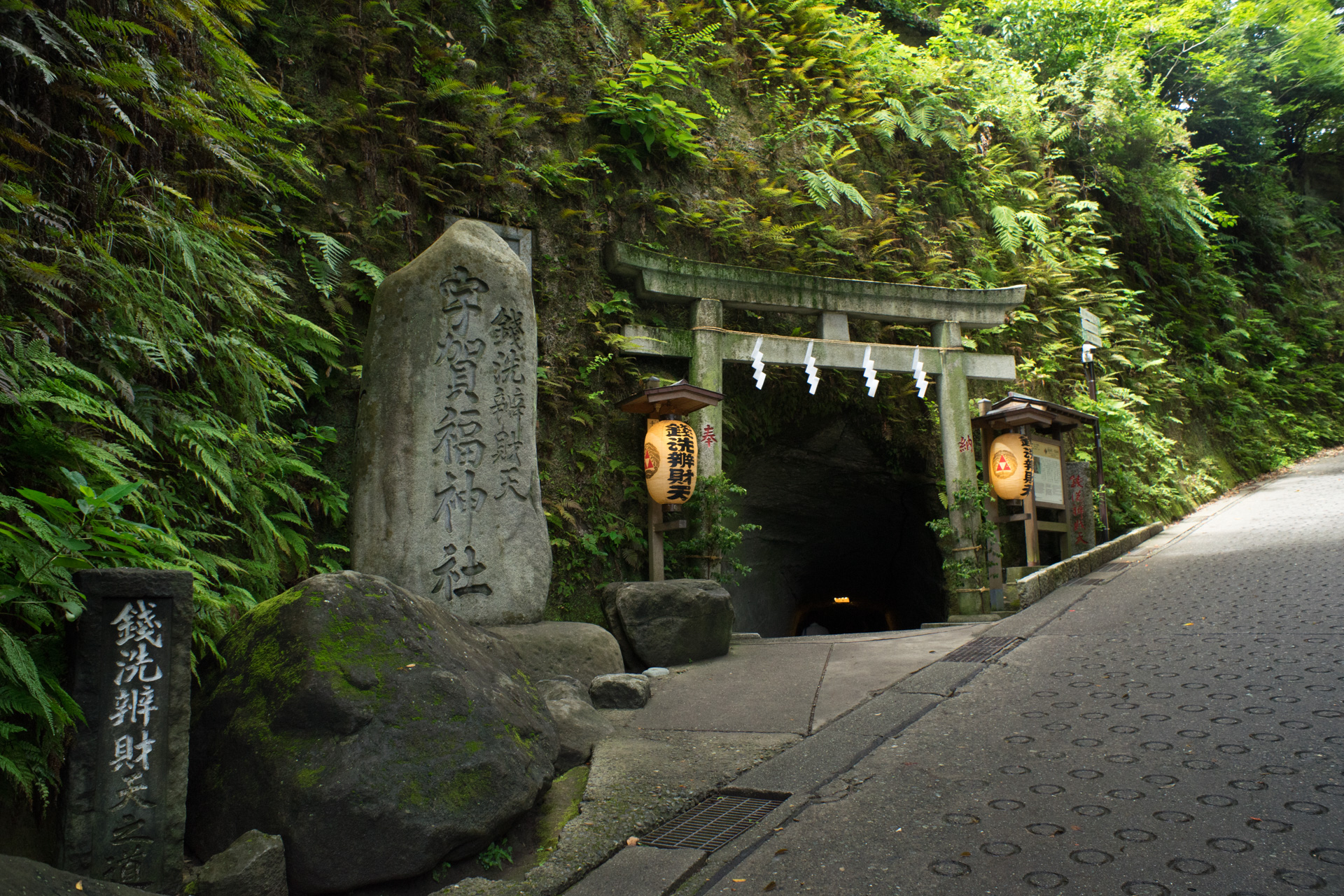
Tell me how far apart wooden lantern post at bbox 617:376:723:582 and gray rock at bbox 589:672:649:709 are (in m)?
2.64

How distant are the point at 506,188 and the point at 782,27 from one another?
6943mm

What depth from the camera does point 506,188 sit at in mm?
8672

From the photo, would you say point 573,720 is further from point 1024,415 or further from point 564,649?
point 1024,415

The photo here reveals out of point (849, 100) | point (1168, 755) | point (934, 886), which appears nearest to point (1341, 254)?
point (849, 100)

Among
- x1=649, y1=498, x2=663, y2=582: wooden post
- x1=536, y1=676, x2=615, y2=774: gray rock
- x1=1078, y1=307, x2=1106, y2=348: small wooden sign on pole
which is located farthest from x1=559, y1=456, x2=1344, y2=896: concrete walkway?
x1=1078, y1=307, x2=1106, y2=348: small wooden sign on pole

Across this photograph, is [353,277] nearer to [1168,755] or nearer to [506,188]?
[506,188]

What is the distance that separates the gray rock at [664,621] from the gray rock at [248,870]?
13.4ft

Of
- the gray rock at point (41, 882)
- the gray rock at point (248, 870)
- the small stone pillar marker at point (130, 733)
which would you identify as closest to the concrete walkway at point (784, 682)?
the gray rock at point (248, 870)

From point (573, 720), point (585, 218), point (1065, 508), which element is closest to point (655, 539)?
point (573, 720)

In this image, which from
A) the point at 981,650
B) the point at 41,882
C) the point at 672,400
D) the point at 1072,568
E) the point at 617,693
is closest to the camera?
the point at 41,882

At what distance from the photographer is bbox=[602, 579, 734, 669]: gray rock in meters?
6.84

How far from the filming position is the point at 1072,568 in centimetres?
980

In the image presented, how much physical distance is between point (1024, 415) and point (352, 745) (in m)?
9.48

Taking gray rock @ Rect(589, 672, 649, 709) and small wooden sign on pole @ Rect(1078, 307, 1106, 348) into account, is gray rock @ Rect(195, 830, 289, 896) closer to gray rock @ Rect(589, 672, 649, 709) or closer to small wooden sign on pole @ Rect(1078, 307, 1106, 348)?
gray rock @ Rect(589, 672, 649, 709)
